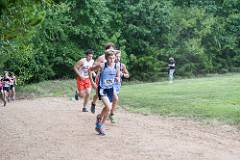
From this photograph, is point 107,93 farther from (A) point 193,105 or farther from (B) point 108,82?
(A) point 193,105

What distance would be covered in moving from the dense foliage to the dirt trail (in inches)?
527

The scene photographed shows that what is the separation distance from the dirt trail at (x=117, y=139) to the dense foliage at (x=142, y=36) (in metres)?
13.4

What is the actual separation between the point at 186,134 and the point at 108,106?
1.83 metres

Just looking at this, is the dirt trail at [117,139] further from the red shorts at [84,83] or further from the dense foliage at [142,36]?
the dense foliage at [142,36]

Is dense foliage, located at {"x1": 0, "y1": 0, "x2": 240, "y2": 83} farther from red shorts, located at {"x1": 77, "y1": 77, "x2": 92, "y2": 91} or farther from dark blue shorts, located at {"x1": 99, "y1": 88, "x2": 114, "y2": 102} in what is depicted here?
dark blue shorts, located at {"x1": 99, "y1": 88, "x2": 114, "y2": 102}

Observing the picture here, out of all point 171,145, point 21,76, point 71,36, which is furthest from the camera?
point 71,36

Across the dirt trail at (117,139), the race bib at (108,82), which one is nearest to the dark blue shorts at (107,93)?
the race bib at (108,82)

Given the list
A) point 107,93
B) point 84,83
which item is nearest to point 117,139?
point 107,93

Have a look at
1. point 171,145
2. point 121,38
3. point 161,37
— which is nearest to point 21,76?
point 121,38

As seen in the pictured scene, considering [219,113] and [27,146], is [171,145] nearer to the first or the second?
[27,146]

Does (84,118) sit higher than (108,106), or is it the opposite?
(108,106)

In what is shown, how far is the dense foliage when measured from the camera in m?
32.6

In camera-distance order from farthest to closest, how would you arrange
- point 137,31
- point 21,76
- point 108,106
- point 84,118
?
point 137,31 → point 21,76 → point 84,118 → point 108,106

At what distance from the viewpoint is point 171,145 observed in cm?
995
